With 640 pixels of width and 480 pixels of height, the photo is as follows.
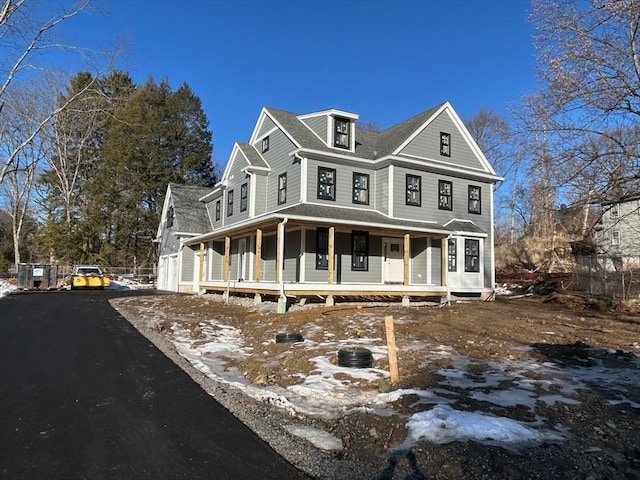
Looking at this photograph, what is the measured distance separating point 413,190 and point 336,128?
426 cm

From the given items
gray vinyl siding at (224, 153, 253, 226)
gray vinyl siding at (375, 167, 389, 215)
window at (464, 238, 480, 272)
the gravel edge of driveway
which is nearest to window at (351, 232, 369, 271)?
gray vinyl siding at (375, 167, 389, 215)

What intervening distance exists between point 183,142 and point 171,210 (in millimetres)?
16795

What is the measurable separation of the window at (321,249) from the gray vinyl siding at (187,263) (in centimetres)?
1152

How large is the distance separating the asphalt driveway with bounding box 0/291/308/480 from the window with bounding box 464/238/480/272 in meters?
14.5

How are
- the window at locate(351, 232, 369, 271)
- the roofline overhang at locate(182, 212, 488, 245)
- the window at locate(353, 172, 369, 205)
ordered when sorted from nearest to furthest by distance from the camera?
the roofline overhang at locate(182, 212, 488, 245)
the window at locate(351, 232, 369, 271)
the window at locate(353, 172, 369, 205)

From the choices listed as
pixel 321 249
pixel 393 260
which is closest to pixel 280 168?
pixel 321 249

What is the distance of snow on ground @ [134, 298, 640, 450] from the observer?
174 inches

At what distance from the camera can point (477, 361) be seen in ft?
24.7

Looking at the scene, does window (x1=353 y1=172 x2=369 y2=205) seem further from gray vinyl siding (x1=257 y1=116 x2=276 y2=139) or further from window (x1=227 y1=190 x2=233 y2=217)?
window (x1=227 y1=190 x2=233 y2=217)

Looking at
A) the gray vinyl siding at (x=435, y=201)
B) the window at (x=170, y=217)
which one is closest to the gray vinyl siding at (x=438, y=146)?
the gray vinyl siding at (x=435, y=201)

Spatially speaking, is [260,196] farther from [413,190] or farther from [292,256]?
[413,190]

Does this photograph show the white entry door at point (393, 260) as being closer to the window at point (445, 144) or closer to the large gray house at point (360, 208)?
the large gray house at point (360, 208)

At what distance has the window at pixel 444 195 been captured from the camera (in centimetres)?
1984

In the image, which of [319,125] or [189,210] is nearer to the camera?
[319,125]
